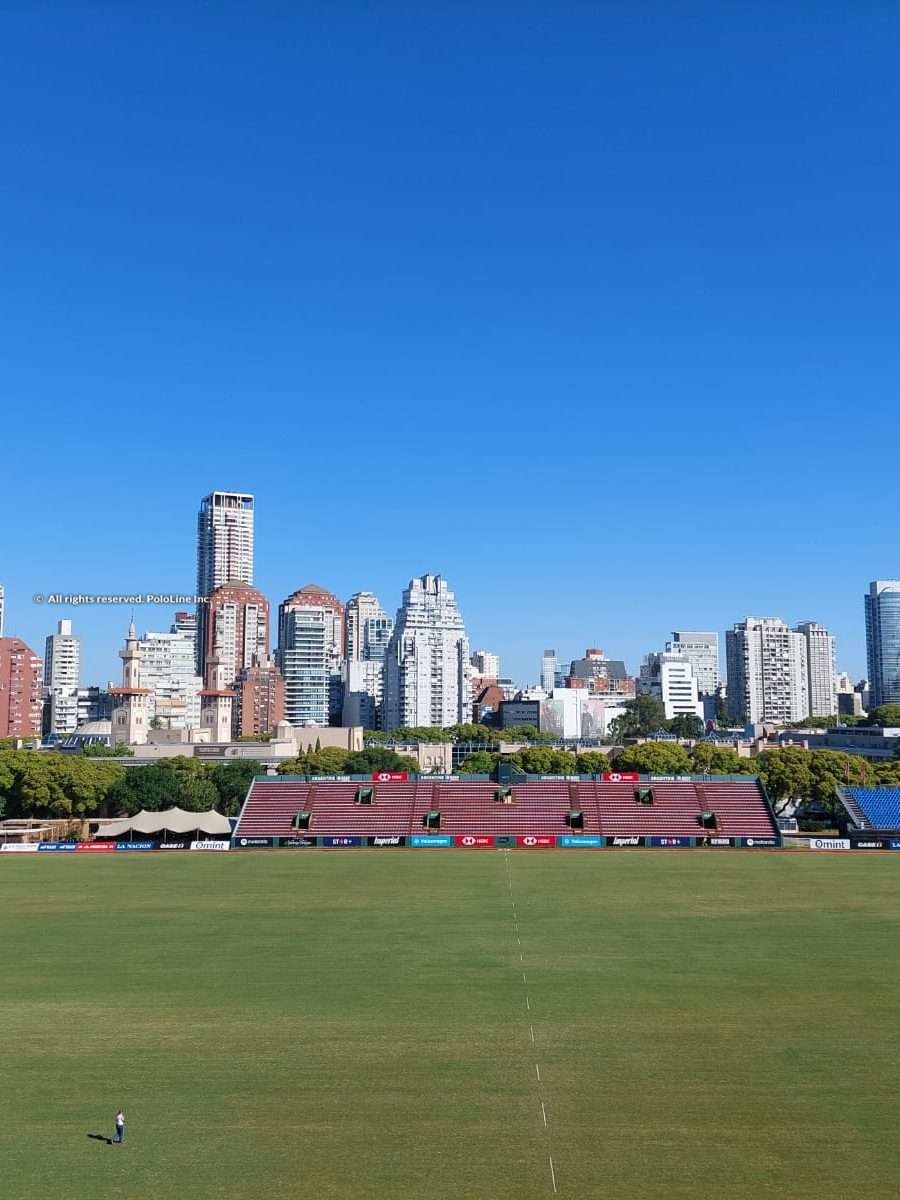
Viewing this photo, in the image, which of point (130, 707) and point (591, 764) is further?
point (130, 707)

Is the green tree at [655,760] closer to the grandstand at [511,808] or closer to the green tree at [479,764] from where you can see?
the green tree at [479,764]

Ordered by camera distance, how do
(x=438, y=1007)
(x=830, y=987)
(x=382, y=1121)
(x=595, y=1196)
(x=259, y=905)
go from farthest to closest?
(x=259, y=905) → (x=830, y=987) → (x=438, y=1007) → (x=382, y=1121) → (x=595, y=1196)

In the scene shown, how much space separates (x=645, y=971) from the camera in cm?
3438

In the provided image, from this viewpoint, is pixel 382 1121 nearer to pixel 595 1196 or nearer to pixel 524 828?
pixel 595 1196

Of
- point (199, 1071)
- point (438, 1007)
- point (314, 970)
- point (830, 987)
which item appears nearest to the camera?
point (199, 1071)

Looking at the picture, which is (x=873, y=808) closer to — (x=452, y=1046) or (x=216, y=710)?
(x=452, y=1046)

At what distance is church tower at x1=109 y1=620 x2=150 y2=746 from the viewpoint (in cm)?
14050

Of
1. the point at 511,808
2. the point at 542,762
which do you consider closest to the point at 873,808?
the point at 511,808

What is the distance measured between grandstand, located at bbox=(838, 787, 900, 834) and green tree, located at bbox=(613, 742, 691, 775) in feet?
90.7

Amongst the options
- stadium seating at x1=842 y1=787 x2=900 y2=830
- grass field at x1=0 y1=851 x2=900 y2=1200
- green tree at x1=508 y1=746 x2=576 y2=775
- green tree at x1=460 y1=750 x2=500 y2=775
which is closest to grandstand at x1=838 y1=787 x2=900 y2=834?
stadium seating at x1=842 y1=787 x2=900 y2=830

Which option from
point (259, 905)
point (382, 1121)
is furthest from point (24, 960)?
point (382, 1121)

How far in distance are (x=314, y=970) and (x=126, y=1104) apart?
12456mm

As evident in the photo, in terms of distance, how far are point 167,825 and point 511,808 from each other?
2398 cm

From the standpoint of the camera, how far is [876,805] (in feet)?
250
